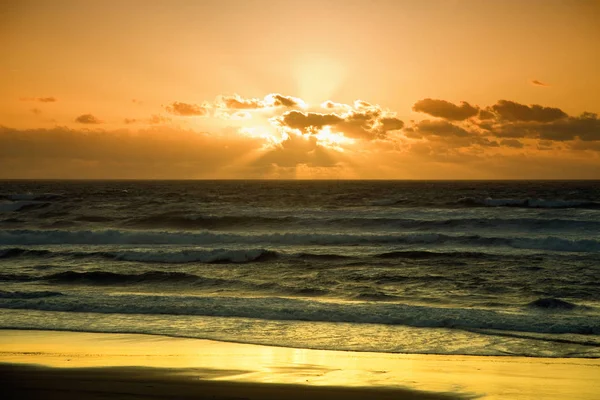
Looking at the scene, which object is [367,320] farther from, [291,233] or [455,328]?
[291,233]

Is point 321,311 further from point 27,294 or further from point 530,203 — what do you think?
point 530,203

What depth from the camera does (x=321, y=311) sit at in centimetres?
1609

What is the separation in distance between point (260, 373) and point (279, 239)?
25.0 meters

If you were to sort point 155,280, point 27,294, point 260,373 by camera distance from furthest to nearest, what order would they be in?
point 155,280 → point 27,294 → point 260,373

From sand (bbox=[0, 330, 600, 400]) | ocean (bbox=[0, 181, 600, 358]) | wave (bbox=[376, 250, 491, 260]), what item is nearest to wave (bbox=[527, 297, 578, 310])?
ocean (bbox=[0, 181, 600, 358])

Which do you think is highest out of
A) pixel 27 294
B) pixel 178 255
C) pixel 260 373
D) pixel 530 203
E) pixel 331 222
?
pixel 530 203

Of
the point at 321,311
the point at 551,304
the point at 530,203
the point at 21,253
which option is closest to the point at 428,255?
the point at 551,304

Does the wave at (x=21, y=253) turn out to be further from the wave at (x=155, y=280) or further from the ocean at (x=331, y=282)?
the wave at (x=155, y=280)

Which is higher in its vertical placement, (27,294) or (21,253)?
(21,253)

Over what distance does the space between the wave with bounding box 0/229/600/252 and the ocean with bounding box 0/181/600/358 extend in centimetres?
11

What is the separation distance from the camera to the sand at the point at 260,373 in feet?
31.5

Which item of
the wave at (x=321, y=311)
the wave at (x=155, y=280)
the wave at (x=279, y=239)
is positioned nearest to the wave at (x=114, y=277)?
the wave at (x=155, y=280)

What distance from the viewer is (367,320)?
1524cm

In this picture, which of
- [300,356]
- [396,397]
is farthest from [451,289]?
[396,397]
